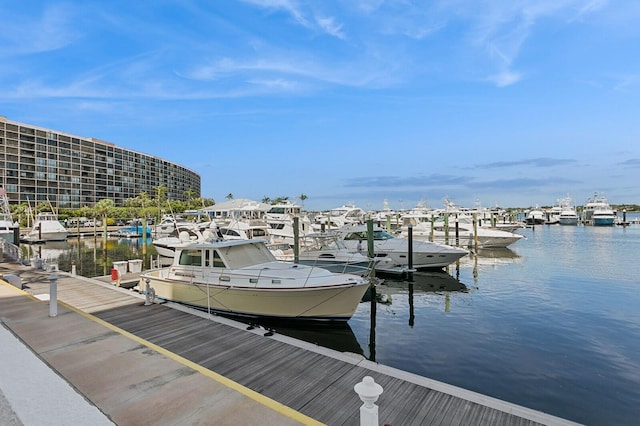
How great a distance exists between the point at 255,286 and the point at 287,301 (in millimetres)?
1143

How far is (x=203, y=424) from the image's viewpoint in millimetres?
4133

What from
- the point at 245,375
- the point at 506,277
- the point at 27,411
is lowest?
the point at 506,277

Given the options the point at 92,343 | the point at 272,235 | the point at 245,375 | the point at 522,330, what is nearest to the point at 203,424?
the point at 245,375

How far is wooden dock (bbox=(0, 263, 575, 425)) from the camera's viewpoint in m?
4.72

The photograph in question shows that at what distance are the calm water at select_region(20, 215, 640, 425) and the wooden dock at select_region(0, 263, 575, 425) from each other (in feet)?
11.4

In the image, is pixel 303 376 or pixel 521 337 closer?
pixel 303 376

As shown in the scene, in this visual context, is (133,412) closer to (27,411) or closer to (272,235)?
(27,411)

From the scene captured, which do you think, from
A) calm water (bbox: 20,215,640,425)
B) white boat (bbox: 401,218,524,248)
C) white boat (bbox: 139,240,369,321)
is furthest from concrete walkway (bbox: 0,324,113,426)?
white boat (bbox: 401,218,524,248)

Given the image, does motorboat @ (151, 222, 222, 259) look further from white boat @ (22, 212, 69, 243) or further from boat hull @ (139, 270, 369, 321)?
white boat @ (22, 212, 69, 243)

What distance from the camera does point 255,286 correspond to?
1114 centimetres

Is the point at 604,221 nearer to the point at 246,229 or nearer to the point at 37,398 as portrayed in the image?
the point at 246,229

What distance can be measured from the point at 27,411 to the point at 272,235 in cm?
2831

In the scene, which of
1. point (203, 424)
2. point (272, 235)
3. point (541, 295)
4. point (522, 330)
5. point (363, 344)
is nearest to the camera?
point (203, 424)

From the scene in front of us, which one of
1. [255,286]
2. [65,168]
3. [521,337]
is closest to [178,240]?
[255,286]
